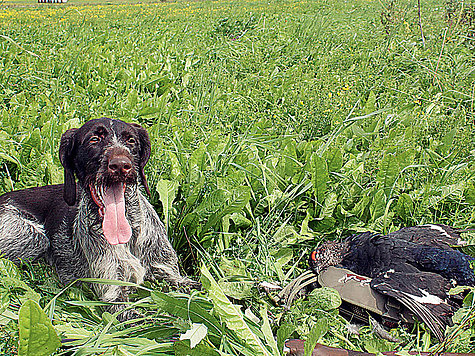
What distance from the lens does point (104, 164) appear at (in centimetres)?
258

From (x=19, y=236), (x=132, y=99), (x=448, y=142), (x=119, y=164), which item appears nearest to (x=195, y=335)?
(x=119, y=164)

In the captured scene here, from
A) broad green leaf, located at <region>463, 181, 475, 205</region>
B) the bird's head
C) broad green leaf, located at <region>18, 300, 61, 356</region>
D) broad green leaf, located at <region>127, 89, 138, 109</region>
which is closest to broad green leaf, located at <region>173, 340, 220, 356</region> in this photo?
broad green leaf, located at <region>18, 300, 61, 356</region>

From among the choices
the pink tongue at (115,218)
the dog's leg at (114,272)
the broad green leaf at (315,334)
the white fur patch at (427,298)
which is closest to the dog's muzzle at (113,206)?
the pink tongue at (115,218)

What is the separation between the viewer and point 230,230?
3410 mm

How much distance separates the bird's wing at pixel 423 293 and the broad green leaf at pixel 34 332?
1.80 metres

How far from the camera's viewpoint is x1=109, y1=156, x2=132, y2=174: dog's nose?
99.9 inches

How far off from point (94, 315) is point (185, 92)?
11.8 feet

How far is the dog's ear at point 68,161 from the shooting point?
2.81 metres

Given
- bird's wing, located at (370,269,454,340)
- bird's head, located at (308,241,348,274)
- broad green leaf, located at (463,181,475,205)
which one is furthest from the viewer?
broad green leaf, located at (463,181,475,205)

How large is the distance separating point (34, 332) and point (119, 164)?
3.56 ft

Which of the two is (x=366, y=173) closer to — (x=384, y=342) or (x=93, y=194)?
(x=384, y=342)

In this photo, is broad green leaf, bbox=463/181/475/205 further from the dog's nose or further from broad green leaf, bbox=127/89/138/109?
broad green leaf, bbox=127/89/138/109

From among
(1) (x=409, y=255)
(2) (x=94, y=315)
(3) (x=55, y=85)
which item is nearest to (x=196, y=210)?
(2) (x=94, y=315)

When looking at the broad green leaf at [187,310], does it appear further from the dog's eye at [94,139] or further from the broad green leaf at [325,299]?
the dog's eye at [94,139]
